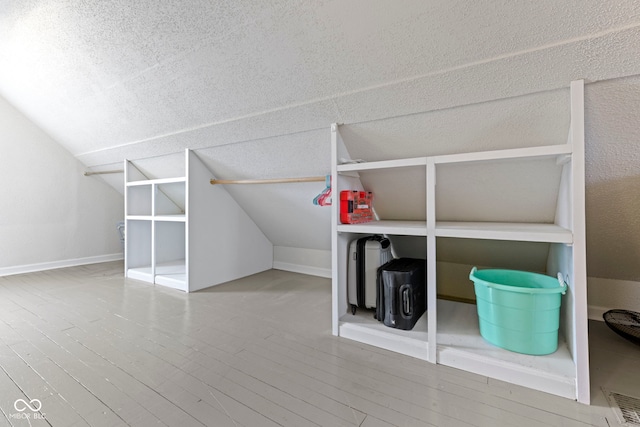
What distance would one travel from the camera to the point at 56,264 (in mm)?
3713

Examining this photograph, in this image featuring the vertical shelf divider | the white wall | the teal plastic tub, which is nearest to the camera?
the teal plastic tub

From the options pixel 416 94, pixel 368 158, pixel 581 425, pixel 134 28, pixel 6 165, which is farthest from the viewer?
pixel 6 165

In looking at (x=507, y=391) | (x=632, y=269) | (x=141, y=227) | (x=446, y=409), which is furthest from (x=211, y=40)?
(x=632, y=269)

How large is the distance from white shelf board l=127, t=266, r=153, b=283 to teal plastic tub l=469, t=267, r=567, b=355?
3.05 meters

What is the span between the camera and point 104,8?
167 centimetres

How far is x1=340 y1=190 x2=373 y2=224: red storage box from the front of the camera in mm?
1771

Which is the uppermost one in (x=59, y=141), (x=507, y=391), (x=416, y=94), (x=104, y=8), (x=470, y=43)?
(x=104, y=8)

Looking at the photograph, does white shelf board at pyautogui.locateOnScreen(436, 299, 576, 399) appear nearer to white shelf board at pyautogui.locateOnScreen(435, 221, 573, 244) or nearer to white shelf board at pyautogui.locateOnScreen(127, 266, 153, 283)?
white shelf board at pyautogui.locateOnScreen(435, 221, 573, 244)

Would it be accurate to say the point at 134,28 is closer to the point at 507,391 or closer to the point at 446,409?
the point at 446,409

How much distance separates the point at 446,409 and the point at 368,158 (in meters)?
1.40

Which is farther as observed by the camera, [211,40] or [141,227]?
[141,227]

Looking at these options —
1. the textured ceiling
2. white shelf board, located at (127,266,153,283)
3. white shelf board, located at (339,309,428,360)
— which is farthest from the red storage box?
white shelf board, located at (127,266,153,283)
